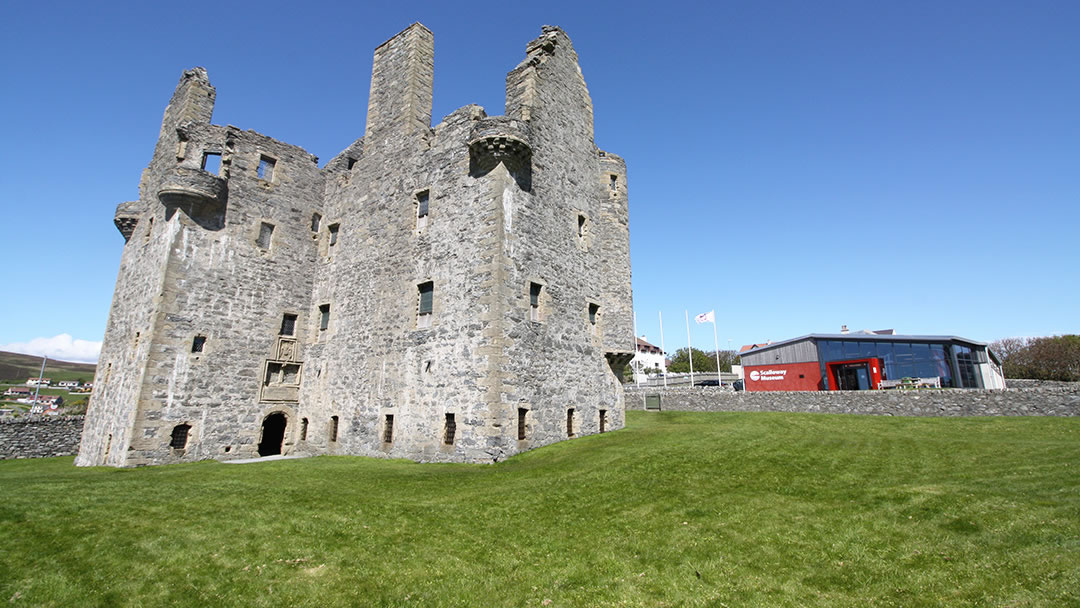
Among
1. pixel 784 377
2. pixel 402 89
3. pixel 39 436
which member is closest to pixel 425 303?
pixel 402 89

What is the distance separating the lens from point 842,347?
1375 inches

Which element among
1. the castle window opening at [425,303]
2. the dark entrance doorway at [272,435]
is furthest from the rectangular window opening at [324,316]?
the castle window opening at [425,303]

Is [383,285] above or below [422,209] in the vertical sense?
below

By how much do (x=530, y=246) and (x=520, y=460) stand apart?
8035 mm

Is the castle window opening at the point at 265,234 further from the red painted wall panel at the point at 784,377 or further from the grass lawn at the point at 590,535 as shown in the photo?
the red painted wall panel at the point at 784,377

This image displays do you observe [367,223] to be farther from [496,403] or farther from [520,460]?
[520,460]

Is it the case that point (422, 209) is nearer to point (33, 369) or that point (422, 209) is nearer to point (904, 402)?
point (904, 402)

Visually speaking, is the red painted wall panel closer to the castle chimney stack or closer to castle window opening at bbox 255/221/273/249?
the castle chimney stack

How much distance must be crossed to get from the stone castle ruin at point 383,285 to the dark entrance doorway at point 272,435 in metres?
0.13

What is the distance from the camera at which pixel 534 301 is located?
19062 millimetres

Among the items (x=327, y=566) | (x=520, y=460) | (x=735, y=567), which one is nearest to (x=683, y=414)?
(x=520, y=460)

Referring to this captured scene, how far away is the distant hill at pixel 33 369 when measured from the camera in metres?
93.6

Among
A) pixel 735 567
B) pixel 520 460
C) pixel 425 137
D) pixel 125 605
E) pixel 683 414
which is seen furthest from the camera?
pixel 683 414

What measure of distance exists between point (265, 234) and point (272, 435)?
Result: 402 inches
